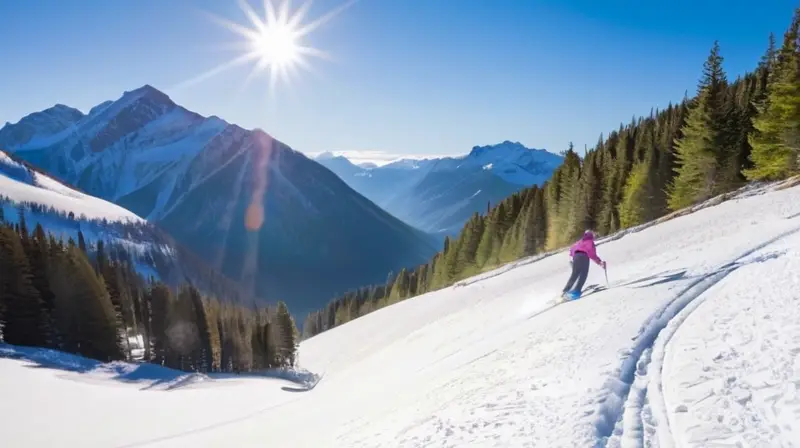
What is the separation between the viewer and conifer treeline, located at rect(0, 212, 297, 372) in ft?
120

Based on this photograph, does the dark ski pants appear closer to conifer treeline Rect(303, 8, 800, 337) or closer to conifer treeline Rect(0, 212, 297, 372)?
conifer treeline Rect(303, 8, 800, 337)

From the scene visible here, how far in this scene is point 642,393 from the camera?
7.71m

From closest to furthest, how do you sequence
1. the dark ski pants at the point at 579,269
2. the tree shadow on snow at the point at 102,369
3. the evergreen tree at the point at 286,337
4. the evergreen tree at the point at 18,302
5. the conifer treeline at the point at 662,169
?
the dark ski pants at the point at 579,269 < the tree shadow on snow at the point at 102,369 < the conifer treeline at the point at 662,169 < the evergreen tree at the point at 18,302 < the evergreen tree at the point at 286,337

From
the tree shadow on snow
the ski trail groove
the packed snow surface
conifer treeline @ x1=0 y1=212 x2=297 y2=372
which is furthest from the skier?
conifer treeline @ x1=0 y1=212 x2=297 y2=372

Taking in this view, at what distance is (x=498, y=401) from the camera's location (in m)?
9.02

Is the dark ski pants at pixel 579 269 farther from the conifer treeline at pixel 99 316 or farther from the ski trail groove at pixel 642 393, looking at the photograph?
the conifer treeline at pixel 99 316

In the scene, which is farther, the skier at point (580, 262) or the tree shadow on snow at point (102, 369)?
the tree shadow on snow at point (102, 369)

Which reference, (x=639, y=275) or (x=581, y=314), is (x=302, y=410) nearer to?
(x=581, y=314)

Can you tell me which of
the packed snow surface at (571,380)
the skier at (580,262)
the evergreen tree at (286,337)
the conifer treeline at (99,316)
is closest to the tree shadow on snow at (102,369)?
the packed snow surface at (571,380)

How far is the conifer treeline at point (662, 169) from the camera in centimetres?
3353

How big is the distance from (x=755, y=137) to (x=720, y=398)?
38184 mm

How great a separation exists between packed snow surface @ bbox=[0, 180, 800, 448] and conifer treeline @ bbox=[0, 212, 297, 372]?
9.32 meters

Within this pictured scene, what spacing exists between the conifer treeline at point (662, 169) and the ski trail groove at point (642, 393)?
1193 inches

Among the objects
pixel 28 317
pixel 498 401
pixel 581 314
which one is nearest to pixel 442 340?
pixel 581 314
